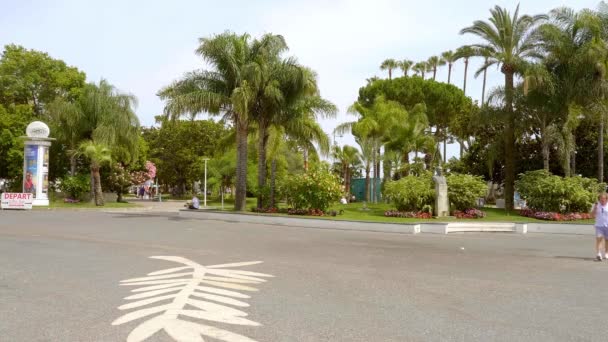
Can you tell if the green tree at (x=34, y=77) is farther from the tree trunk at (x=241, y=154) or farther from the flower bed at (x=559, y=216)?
the flower bed at (x=559, y=216)

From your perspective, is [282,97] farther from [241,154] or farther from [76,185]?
[76,185]

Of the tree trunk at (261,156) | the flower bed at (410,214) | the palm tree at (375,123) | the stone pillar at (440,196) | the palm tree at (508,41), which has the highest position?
the palm tree at (508,41)

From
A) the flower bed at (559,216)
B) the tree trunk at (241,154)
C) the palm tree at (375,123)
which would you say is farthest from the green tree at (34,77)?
the flower bed at (559,216)

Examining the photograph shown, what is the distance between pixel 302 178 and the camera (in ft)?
78.5

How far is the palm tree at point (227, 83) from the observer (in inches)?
938

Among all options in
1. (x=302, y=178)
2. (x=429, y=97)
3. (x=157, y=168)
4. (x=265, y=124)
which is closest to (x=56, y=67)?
(x=157, y=168)

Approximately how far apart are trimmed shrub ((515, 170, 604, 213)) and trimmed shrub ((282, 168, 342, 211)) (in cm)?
946

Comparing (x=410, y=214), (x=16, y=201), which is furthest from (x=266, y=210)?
(x=16, y=201)

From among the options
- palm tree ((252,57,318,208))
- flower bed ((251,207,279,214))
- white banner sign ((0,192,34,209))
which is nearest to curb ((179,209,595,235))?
flower bed ((251,207,279,214))

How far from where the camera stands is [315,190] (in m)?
23.6

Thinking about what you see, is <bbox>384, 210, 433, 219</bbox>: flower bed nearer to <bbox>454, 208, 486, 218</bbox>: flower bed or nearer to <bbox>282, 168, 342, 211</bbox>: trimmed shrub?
<bbox>454, 208, 486, 218</bbox>: flower bed

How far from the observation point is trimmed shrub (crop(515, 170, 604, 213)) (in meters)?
23.8

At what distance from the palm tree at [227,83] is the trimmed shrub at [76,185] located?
52.4 ft

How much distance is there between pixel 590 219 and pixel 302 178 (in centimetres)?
1307
